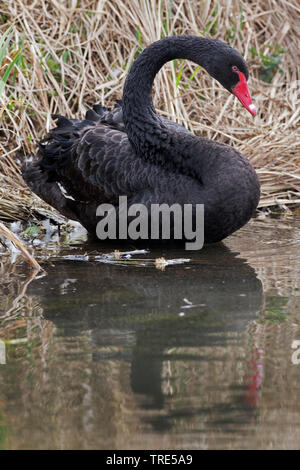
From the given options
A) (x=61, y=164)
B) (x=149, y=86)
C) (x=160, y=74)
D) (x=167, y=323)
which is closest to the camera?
(x=167, y=323)

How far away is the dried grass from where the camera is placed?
5.94 metres

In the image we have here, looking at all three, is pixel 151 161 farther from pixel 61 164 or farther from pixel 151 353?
pixel 151 353

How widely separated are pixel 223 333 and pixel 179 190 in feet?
5.23

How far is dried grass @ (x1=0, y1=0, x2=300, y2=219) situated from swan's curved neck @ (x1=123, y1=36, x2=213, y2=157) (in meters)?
1.16

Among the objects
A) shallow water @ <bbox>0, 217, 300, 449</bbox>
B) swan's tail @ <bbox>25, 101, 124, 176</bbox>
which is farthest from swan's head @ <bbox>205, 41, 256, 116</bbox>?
shallow water @ <bbox>0, 217, 300, 449</bbox>

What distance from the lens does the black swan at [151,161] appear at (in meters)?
4.28

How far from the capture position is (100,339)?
9.43ft

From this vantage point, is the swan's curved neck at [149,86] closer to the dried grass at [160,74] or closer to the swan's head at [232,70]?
the swan's head at [232,70]

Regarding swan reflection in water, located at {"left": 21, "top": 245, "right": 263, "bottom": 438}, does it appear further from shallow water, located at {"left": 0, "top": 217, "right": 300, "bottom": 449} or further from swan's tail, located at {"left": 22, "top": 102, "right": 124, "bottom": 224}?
swan's tail, located at {"left": 22, "top": 102, "right": 124, "bottom": 224}

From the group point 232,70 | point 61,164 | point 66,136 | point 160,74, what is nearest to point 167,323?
point 232,70

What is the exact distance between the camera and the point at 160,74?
6.38 m

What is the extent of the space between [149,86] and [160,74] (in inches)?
61.4
